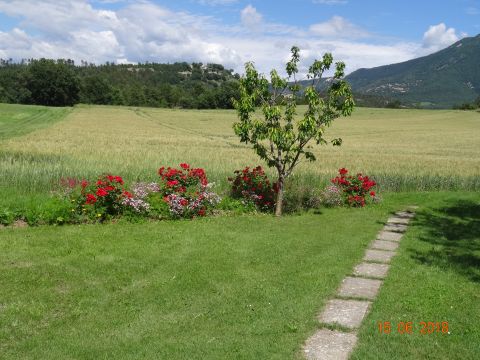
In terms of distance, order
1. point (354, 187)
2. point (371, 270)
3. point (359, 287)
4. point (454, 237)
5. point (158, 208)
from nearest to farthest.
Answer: point (359, 287) → point (371, 270) → point (454, 237) → point (158, 208) → point (354, 187)

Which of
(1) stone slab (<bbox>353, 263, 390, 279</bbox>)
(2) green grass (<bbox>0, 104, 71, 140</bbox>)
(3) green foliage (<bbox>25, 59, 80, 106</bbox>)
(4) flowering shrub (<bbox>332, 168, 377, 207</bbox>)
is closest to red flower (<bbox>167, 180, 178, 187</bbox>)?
(4) flowering shrub (<bbox>332, 168, 377, 207</bbox>)

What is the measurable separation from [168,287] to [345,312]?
271cm

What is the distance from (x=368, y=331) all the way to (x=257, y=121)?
7.51m

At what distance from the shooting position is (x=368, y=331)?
5.83 meters

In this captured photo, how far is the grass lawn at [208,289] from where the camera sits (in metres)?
5.53

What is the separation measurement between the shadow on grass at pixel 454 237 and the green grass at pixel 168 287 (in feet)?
4.46

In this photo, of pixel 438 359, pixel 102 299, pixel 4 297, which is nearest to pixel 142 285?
pixel 102 299

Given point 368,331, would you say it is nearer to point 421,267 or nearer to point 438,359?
point 438,359

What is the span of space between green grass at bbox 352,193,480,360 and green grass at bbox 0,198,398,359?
0.82m

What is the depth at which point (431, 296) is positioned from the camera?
23.1 ft

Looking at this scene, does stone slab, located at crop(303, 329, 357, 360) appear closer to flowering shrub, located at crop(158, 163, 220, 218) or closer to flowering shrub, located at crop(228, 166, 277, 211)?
flowering shrub, located at crop(158, 163, 220, 218)

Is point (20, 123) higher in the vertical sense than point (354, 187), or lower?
higher
